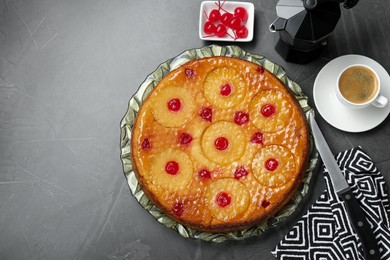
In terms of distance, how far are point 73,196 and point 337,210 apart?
1.33 m

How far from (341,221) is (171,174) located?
87 centimetres

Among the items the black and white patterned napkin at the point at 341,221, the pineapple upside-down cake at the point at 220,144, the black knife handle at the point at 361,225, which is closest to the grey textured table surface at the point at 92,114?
the black and white patterned napkin at the point at 341,221

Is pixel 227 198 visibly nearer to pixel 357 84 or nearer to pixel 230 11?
pixel 357 84

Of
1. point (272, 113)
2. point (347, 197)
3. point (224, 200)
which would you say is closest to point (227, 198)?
point (224, 200)

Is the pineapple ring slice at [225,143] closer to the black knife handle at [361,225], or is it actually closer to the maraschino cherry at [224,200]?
the maraschino cherry at [224,200]

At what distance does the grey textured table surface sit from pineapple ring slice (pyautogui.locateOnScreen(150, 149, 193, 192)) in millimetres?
376

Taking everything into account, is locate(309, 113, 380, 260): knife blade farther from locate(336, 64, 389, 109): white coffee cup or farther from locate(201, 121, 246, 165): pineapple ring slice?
locate(201, 121, 246, 165): pineapple ring slice

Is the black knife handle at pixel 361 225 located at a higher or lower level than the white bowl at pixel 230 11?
lower

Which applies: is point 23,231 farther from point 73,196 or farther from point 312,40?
point 312,40

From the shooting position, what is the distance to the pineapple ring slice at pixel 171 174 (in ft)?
7.93

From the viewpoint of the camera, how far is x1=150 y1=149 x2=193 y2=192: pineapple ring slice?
2.42 m

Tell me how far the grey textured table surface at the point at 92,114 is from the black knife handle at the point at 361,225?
174 millimetres

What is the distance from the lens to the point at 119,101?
280 cm

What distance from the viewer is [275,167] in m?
2.39
